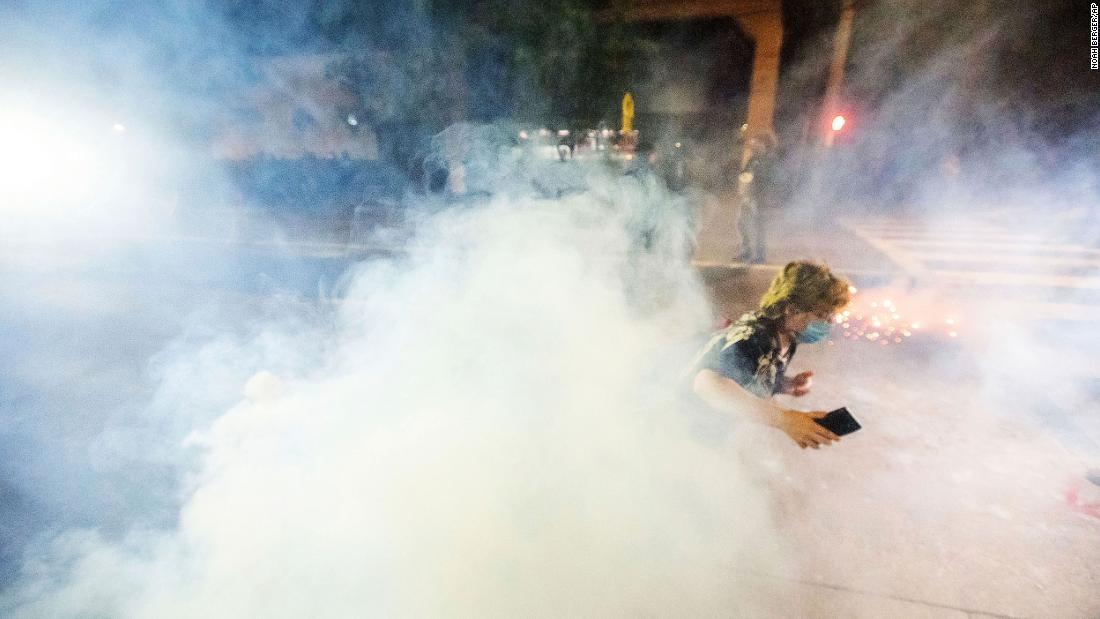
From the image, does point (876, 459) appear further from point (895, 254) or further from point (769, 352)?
point (895, 254)

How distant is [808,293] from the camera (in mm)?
2203

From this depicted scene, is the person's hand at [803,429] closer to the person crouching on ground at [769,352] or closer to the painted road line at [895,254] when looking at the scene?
the person crouching on ground at [769,352]

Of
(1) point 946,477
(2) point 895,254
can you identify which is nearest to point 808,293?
(1) point 946,477

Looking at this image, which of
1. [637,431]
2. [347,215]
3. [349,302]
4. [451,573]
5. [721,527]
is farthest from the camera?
[347,215]

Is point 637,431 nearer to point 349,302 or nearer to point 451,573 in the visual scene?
point 451,573

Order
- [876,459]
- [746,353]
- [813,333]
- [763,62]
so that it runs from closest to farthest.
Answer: [746,353], [813,333], [876,459], [763,62]

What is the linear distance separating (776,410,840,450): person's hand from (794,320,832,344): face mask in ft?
1.79

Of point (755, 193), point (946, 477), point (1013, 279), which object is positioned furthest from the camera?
point (755, 193)

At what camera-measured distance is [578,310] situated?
13.3ft

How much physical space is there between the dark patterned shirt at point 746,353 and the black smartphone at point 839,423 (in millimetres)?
290

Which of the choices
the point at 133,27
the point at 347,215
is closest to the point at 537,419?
the point at 133,27

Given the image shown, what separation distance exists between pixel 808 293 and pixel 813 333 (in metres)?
0.51

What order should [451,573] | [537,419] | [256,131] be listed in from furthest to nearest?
[256,131], [537,419], [451,573]

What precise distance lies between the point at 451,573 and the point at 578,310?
229 centimetres
